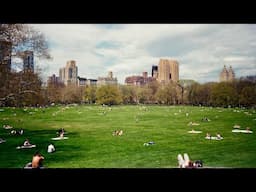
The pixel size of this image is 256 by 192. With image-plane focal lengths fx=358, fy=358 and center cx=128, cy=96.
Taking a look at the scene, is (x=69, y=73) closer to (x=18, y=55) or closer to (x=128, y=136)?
(x=18, y=55)

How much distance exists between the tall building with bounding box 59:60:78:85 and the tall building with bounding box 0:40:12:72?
632 mm

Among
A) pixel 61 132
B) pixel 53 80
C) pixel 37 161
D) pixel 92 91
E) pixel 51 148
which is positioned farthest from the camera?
pixel 92 91

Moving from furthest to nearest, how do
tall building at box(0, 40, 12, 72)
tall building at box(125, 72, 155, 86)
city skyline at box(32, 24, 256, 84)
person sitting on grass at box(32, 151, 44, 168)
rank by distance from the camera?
tall building at box(125, 72, 155, 86), tall building at box(0, 40, 12, 72), city skyline at box(32, 24, 256, 84), person sitting on grass at box(32, 151, 44, 168)

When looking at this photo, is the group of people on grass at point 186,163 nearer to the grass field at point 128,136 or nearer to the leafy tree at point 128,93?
the grass field at point 128,136

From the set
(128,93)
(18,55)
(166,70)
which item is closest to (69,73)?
(18,55)

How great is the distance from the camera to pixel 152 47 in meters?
4.20

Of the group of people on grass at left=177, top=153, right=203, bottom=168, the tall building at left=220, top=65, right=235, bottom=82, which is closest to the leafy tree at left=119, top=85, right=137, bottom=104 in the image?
the group of people on grass at left=177, top=153, right=203, bottom=168

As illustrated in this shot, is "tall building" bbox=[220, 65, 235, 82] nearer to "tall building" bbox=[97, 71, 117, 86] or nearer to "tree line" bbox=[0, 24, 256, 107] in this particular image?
"tree line" bbox=[0, 24, 256, 107]

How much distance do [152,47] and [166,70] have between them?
1.04ft

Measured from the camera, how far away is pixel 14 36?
414 centimetres

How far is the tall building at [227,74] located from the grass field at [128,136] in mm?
395

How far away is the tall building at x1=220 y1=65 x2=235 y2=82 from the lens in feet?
13.6
